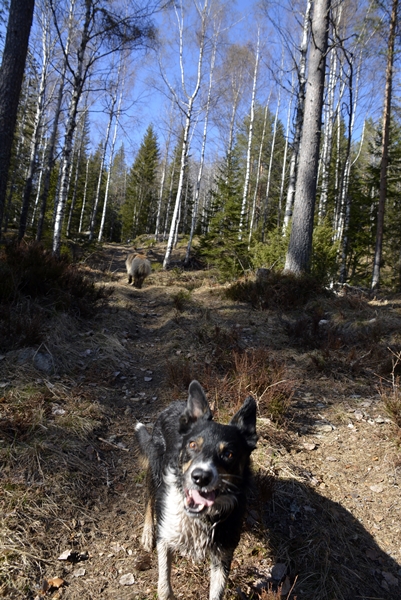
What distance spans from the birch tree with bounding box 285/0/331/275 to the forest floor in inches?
133

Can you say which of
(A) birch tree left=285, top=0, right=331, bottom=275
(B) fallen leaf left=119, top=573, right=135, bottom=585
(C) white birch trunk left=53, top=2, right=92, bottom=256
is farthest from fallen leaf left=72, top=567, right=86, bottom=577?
(C) white birch trunk left=53, top=2, right=92, bottom=256

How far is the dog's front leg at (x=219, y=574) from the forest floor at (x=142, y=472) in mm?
290

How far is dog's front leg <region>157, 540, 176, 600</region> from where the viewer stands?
100 inches

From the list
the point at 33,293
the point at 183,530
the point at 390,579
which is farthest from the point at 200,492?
the point at 33,293

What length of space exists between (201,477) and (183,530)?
1.89 feet

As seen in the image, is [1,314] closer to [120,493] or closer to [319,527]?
[120,493]

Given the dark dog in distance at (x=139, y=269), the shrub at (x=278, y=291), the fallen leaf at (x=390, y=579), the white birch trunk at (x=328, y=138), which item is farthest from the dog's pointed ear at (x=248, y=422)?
the white birch trunk at (x=328, y=138)

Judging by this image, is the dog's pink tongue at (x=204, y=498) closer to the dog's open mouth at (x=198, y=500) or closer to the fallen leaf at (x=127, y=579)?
the dog's open mouth at (x=198, y=500)

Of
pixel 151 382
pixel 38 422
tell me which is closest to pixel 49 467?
pixel 38 422

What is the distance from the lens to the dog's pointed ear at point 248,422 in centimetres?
263

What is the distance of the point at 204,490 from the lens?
88.3 inches

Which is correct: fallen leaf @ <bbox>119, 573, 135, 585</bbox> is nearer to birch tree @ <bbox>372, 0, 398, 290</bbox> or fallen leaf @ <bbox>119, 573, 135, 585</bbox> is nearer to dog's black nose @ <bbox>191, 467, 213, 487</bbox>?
dog's black nose @ <bbox>191, 467, 213, 487</bbox>

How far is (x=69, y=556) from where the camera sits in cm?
285

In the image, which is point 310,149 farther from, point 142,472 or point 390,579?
point 390,579
